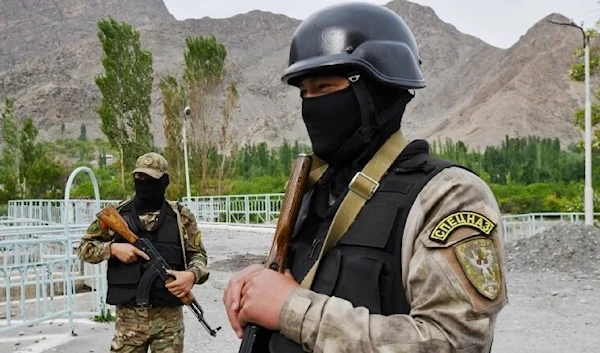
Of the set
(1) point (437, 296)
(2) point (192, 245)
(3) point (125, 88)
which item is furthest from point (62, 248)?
(3) point (125, 88)

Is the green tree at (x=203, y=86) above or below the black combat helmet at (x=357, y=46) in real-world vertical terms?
above

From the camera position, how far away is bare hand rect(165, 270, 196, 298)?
10.5ft

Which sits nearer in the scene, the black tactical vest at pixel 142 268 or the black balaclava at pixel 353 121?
the black balaclava at pixel 353 121

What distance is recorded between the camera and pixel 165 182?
3.44 m

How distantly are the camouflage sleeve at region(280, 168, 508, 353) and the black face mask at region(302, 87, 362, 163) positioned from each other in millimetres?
267

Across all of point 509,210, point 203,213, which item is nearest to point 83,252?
point 203,213

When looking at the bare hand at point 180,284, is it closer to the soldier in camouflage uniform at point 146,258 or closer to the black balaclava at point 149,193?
the soldier in camouflage uniform at point 146,258

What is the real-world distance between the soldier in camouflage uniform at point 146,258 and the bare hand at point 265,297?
83.0 inches

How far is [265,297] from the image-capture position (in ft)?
3.87

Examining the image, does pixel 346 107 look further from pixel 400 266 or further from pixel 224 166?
pixel 224 166

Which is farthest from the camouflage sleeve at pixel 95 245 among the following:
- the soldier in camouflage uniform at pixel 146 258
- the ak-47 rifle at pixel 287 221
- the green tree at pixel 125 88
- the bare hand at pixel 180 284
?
the green tree at pixel 125 88

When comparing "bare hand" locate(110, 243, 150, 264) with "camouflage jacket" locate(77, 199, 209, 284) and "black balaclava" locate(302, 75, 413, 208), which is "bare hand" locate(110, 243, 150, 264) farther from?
"black balaclava" locate(302, 75, 413, 208)

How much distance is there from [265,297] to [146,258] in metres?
2.24

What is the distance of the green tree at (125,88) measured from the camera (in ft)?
104
